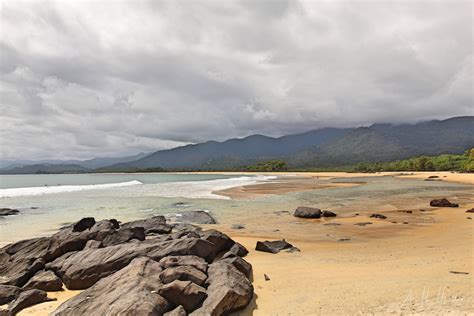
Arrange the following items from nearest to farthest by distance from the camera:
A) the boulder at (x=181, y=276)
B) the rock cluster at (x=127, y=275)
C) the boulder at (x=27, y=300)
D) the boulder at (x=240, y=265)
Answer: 1. the rock cluster at (x=127, y=275)
2. the boulder at (x=181, y=276)
3. the boulder at (x=27, y=300)
4. the boulder at (x=240, y=265)

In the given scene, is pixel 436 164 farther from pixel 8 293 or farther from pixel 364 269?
pixel 8 293

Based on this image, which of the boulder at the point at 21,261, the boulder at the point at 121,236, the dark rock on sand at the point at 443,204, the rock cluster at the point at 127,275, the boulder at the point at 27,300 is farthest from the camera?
the dark rock on sand at the point at 443,204

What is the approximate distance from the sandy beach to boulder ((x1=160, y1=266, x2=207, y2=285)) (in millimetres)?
1666

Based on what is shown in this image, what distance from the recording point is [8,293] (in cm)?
1072

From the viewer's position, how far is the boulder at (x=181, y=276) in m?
9.52

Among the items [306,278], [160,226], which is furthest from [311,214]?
[306,278]

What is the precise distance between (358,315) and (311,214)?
19028 millimetres

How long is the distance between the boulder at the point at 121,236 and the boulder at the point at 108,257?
3051 mm

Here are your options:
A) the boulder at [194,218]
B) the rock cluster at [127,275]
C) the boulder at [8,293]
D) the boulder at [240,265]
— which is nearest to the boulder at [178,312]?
the rock cluster at [127,275]

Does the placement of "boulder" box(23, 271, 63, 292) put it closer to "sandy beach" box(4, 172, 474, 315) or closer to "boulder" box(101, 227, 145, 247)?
"sandy beach" box(4, 172, 474, 315)

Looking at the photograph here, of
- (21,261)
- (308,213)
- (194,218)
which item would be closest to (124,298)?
(21,261)

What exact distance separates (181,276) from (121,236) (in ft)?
29.3

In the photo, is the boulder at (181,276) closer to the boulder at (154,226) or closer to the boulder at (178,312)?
the boulder at (178,312)

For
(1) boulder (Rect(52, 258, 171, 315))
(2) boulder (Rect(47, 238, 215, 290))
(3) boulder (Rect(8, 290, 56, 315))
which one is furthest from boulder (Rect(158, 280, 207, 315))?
(3) boulder (Rect(8, 290, 56, 315))
